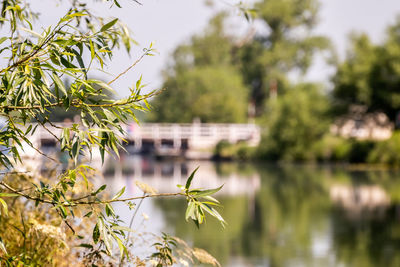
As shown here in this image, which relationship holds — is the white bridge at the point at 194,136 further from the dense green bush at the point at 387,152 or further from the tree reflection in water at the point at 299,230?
the tree reflection in water at the point at 299,230

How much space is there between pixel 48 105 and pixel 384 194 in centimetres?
2044

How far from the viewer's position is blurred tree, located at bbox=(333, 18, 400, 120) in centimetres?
4047

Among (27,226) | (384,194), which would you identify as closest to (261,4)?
(384,194)

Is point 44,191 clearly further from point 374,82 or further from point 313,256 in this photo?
point 374,82

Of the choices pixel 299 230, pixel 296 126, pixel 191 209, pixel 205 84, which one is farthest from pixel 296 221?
pixel 205 84

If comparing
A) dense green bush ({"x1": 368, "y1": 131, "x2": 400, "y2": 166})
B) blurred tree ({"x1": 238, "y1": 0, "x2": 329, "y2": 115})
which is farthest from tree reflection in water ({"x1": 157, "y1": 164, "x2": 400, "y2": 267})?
blurred tree ({"x1": 238, "y1": 0, "x2": 329, "y2": 115})

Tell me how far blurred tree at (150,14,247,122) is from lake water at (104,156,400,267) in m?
30.2

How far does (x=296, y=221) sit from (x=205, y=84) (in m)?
43.5

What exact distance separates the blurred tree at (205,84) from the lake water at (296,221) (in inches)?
1188

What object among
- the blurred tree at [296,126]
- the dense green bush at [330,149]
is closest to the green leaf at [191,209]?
the dense green bush at [330,149]

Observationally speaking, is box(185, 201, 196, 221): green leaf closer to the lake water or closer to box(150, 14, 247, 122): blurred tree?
the lake water

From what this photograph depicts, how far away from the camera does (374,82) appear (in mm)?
41344

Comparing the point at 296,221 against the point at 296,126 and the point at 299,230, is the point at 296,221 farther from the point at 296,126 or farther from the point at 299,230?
the point at 296,126

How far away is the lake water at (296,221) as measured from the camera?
12.2 m
